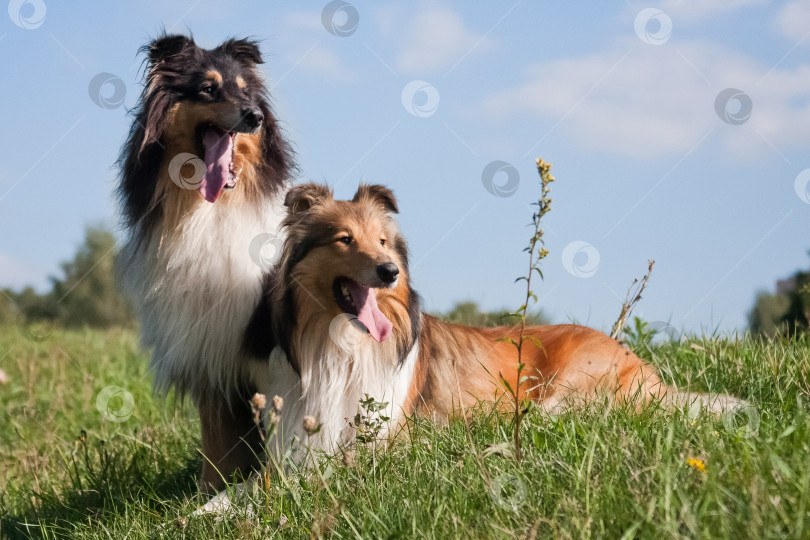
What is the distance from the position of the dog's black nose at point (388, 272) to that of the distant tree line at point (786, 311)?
3.40 meters

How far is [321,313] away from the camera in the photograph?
14.6 feet

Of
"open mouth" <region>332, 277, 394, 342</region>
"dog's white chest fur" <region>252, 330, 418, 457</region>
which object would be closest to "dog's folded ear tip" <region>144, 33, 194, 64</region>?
"open mouth" <region>332, 277, 394, 342</region>

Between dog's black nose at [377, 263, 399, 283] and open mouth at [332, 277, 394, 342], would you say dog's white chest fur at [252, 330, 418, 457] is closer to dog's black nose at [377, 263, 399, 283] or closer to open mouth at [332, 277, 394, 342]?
open mouth at [332, 277, 394, 342]

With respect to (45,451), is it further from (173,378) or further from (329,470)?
(329,470)

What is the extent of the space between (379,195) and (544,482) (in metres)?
2.34

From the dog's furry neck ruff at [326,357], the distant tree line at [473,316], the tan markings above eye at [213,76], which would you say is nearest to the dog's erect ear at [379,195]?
the dog's furry neck ruff at [326,357]

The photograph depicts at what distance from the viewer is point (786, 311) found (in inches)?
438

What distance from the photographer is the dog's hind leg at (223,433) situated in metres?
4.81

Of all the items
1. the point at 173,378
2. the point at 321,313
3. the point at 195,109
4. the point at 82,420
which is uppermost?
the point at 195,109

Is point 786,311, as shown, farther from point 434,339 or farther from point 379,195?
point 379,195

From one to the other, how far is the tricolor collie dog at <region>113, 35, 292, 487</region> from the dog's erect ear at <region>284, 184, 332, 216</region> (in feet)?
0.87

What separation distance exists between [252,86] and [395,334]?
1.87 metres

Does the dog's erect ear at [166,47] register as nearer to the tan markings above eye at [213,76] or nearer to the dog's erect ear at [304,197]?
the tan markings above eye at [213,76]

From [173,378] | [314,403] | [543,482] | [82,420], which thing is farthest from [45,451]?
[543,482]
